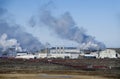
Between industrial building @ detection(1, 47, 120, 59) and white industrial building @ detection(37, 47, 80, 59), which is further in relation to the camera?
white industrial building @ detection(37, 47, 80, 59)

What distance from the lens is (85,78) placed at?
52.2 meters

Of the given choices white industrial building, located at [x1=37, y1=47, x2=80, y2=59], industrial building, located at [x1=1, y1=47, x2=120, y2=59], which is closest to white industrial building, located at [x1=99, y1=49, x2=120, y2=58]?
industrial building, located at [x1=1, y1=47, x2=120, y2=59]

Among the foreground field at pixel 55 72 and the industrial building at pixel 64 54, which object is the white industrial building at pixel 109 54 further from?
the foreground field at pixel 55 72

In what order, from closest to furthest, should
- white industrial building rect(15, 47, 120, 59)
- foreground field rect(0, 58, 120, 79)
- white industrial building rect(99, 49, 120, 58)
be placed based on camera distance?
1. foreground field rect(0, 58, 120, 79)
2. white industrial building rect(99, 49, 120, 58)
3. white industrial building rect(15, 47, 120, 59)

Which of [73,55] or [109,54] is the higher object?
[73,55]

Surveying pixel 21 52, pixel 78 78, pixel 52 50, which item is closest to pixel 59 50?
pixel 52 50

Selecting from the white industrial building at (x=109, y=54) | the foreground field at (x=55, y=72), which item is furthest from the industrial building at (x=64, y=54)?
the foreground field at (x=55, y=72)

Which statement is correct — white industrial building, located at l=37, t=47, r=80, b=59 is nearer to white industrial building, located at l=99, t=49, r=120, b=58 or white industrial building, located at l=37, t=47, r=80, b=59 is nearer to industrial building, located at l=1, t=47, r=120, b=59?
industrial building, located at l=1, t=47, r=120, b=59

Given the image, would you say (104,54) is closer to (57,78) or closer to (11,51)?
(11,51)

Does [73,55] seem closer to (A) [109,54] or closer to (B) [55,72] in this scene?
(A) [109,54]

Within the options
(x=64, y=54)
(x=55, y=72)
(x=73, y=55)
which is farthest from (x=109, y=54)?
(x=55, y=72)

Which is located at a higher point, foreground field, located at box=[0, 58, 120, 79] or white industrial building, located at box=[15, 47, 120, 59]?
white industrial building, located at box=[15, 47, 120, 59]

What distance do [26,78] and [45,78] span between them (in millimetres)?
3258

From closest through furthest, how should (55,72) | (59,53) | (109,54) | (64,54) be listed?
(55,72) < (109,54) < (64,54) < (59,53)
